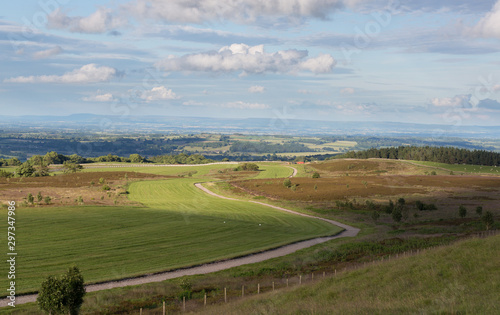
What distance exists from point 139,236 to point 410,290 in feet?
110

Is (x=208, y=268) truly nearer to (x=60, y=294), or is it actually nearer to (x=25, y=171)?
(x=60, y=294)

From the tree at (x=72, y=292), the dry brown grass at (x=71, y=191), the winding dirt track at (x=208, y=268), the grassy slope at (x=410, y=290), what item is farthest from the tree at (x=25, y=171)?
the grassy slope at (x=410, y=290)

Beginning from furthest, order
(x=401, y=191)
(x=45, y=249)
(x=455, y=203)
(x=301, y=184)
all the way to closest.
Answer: (x=301, y=184) → (x=401, y=191) → (x=455, y=203) → (x=45, y=249)

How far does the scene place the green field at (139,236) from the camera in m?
33.9

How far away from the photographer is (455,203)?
245 ft

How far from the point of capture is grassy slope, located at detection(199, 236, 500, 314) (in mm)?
16391

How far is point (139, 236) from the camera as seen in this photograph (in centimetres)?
4591

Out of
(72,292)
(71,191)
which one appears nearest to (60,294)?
(72,292)

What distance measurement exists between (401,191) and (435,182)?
21.5m

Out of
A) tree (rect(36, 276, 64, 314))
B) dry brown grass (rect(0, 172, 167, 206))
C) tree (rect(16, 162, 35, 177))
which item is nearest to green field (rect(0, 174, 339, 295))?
tree (rect(36, 276, 64, 314))

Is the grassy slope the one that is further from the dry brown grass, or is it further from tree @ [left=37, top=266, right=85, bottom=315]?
the dry brown grass

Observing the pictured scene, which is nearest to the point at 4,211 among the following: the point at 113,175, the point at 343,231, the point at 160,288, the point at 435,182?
the point at 160,288

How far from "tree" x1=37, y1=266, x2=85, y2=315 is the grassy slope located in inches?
296

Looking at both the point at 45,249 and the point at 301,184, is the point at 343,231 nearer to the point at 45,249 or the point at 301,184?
the point at 45,249
